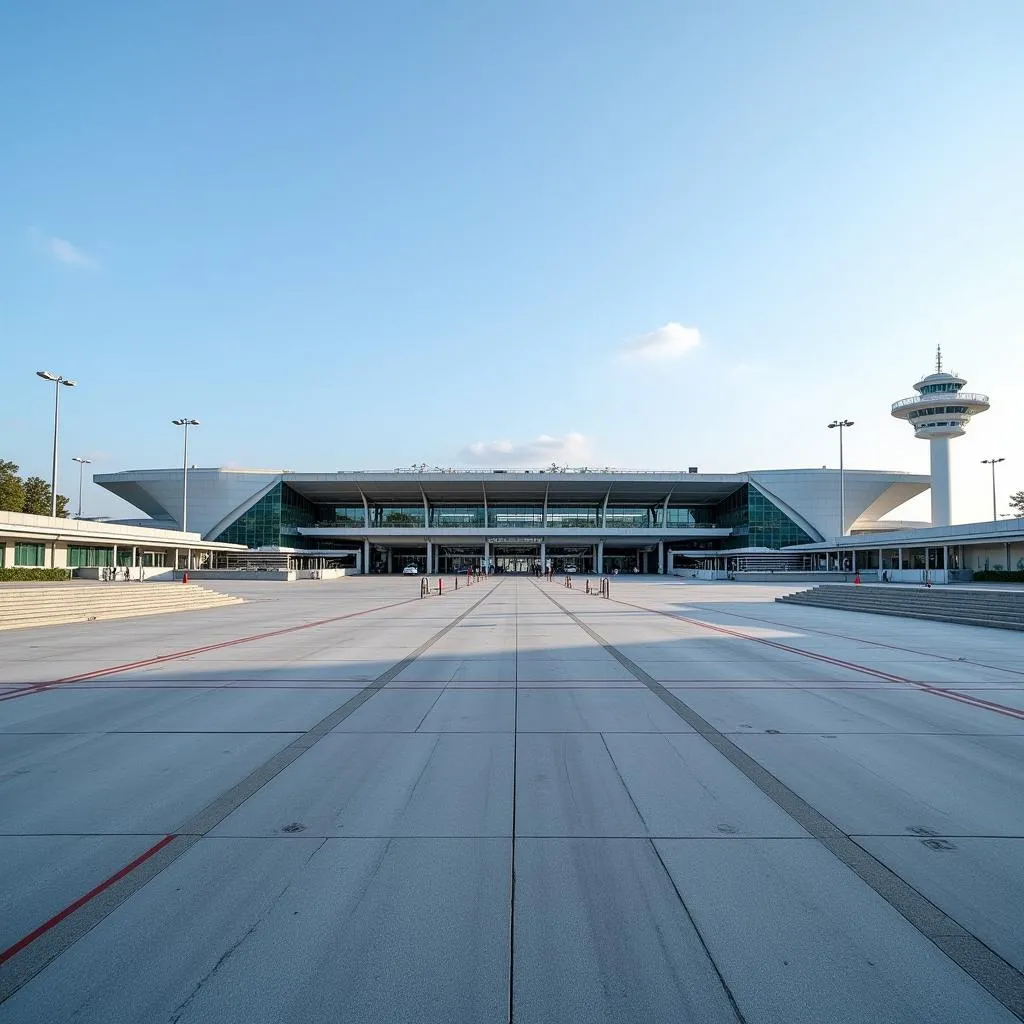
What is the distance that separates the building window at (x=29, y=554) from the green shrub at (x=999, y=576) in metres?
68.9

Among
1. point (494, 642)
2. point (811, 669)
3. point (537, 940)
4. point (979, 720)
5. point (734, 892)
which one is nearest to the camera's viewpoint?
point (537, 940)

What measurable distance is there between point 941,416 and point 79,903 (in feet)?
287

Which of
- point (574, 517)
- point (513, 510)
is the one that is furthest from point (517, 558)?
point (574, 517)

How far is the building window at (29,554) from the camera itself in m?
47.2

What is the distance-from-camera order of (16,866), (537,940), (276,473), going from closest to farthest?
(537,940) → (16,866) → (276,473)

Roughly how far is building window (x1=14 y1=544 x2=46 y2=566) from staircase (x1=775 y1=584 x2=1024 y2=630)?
50389 mm

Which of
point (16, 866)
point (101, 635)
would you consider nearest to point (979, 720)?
point (16, 866)

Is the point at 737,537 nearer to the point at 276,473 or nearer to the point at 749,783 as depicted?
the point at 276,473

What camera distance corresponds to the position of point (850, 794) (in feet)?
20.0

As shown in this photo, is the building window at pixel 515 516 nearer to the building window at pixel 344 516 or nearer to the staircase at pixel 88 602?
the building window at pixel 344 516

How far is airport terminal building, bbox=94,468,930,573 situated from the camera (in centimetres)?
8906

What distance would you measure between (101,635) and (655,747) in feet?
58.4

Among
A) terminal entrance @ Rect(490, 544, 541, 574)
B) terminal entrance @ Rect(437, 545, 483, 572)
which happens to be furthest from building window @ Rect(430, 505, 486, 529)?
terminal entrance @ Rect(490, 544, 541, 574)

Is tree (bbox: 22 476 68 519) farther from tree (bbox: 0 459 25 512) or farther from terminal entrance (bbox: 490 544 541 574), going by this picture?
terminal entrance (bbox: 490 544 541 574)
